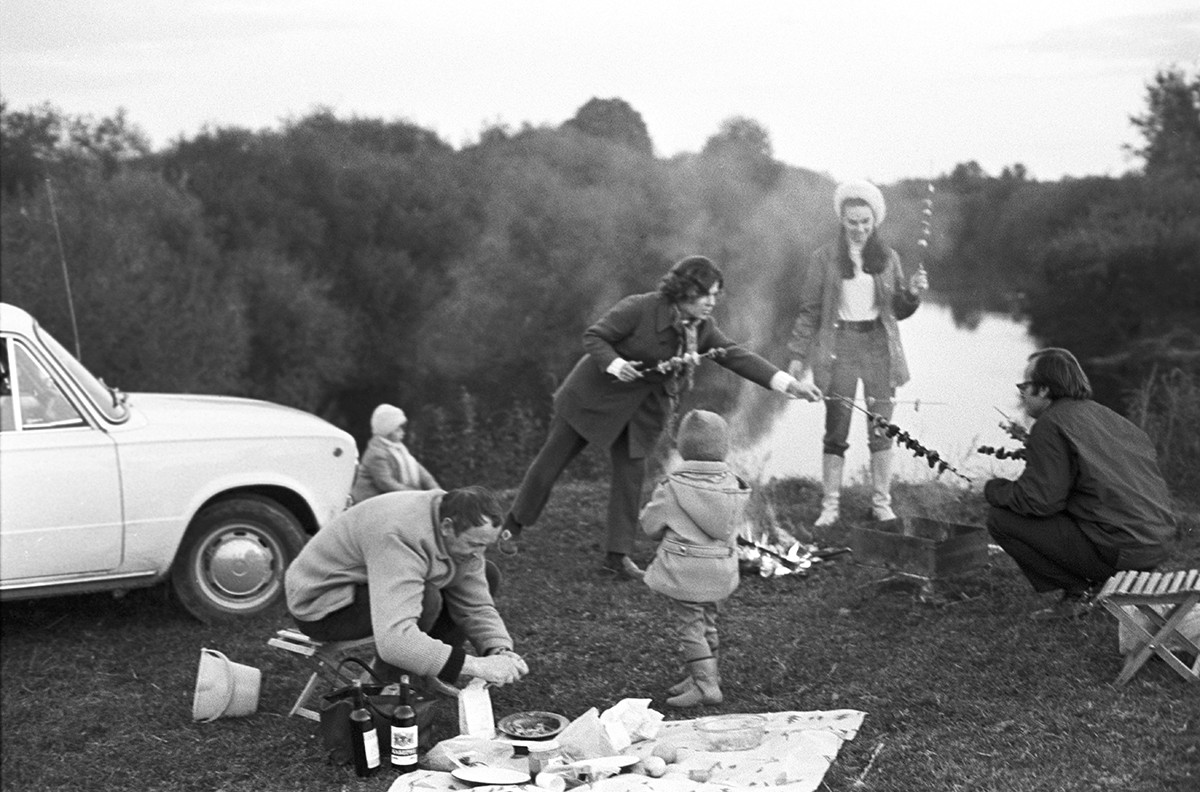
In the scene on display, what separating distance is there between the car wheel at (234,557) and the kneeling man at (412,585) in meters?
1.73

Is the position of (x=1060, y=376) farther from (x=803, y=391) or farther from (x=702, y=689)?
(x=702, y=689)

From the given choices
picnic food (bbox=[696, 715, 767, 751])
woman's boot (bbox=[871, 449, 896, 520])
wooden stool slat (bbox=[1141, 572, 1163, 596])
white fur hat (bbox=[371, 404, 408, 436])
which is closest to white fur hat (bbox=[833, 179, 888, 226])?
woman's boot (bbox=[871, 449, 896, 520])

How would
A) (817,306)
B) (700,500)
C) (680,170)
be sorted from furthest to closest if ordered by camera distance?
(680,170)
(817,306)
(700,500)

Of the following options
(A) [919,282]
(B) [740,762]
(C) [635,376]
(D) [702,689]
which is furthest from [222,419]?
(A) [919,282]

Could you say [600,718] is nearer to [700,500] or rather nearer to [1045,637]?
[700,500]

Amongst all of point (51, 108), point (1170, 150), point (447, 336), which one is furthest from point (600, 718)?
point (51, 108)

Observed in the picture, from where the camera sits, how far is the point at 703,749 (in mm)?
5258

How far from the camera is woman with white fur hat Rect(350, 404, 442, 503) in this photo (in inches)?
323

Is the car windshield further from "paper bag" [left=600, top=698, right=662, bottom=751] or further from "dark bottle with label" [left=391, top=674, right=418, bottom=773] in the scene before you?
"paper bag" [left=600, top=698, right=662, bottom=751]

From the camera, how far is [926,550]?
683 centimetres

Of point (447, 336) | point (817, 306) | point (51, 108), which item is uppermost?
point (51, 108)

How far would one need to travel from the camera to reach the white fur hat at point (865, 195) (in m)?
8.72

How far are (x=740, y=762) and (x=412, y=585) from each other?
1465 millimetres

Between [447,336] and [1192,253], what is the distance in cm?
2007
